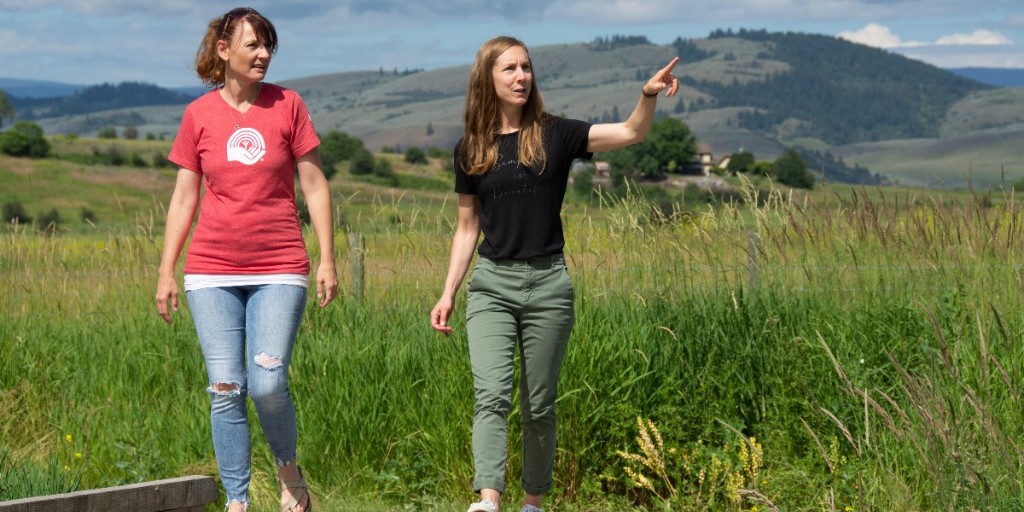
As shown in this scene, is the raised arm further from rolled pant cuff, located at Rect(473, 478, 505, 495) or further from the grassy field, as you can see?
rolled pant cuff, located at Rect(473, 478, 505, 495)

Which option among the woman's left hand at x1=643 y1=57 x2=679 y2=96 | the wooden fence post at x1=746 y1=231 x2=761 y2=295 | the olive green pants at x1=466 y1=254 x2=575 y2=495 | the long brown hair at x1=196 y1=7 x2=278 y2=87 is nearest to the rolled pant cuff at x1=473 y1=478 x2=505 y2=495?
the olive green pants at x1=466 y1=254 x2=575 y2=495

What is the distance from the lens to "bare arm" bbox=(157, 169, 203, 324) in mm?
4594

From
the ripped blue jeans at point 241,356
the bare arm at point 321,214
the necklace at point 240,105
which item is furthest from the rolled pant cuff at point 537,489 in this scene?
the necklace at point 240,105

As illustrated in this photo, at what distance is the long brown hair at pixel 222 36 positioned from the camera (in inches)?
180

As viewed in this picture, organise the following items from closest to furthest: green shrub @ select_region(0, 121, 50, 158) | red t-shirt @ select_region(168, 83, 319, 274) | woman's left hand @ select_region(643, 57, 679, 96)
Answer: woman's left hand @ select_region(643, 57, 679, 96), red t-shirt @ select_region(168, 83, 319, 274), green shrub @ select_region(0, 121, 50, 158)

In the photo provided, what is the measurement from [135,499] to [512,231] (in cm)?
164

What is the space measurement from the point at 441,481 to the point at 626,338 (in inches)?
43.7

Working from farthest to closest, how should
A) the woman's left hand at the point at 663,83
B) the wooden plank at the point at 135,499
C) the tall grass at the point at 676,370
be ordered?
the tall grass at the point at 676,370 → the woman's left hand at the point at 663,83 → the wooden plank at the point at 135,499

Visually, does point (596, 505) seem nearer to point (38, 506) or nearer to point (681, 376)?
point (681, 376)

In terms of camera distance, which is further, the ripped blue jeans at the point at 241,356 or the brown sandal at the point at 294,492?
the brown sandal at the point at 294,492

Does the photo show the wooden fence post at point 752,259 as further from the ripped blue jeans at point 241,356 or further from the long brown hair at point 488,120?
the ripped blue jeans at point 241,356

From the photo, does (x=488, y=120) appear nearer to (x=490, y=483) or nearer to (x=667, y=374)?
(x=490, y=483)

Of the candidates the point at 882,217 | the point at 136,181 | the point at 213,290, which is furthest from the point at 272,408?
the point at 136,181

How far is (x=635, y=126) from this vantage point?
459 centimetres
